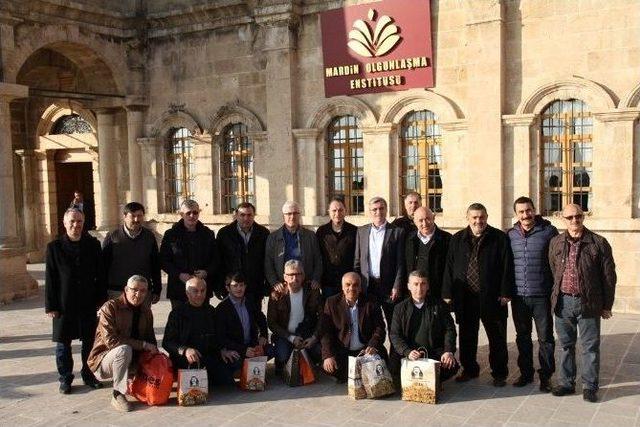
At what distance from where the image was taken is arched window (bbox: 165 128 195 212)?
14.5 m

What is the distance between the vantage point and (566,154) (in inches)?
413

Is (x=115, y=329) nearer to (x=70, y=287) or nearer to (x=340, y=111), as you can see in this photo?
(x=70, y=287)

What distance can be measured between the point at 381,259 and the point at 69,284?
328cm

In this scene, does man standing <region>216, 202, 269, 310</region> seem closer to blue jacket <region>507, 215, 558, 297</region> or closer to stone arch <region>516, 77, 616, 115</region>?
blue jacket <region>507, 215, 558, 297</region>

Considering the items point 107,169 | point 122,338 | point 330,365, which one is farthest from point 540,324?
point 107,169

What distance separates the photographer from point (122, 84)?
14.5 m

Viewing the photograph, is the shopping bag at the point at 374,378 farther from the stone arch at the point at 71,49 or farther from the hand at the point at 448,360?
the stone arch at the point at 71,49

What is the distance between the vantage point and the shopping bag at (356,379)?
253 inches

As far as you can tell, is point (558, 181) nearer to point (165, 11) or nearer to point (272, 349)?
point (272, 349)

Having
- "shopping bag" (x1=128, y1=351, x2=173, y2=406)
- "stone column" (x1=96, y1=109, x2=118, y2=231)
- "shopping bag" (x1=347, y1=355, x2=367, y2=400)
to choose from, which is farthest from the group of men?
"stone column" (x1=96, y1=109, x2=118, y2=231)

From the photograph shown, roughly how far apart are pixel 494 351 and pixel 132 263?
3.94 metres

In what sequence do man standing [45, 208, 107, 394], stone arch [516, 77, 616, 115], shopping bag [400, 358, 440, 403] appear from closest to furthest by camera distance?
shopping bag [400, 358, 440, 403], man standing [45, 208, 107, 394], stone arch [516, 77, 616, 115]

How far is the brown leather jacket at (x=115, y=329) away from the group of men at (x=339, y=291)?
13mm

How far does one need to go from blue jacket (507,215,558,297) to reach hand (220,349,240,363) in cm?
294
